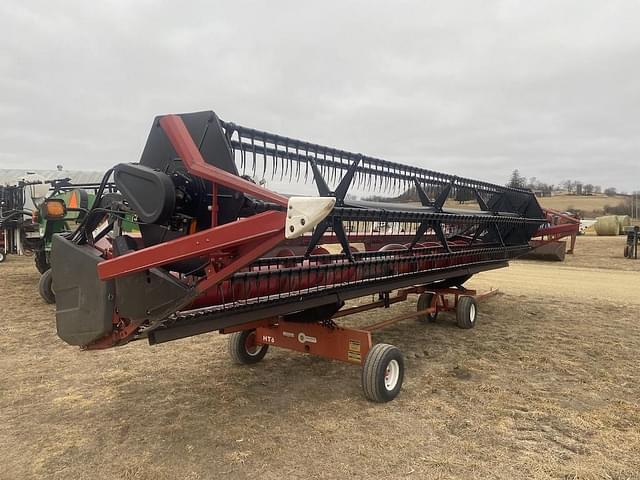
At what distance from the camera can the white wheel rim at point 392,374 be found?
410 cm

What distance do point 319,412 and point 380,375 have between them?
0.59 metres

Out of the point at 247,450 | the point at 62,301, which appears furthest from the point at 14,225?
the point at 247,450

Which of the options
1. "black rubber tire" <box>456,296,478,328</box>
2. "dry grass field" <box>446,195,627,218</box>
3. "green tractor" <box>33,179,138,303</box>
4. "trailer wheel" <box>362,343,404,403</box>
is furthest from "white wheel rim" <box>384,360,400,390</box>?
"dry grass field" <box>446,195,627,218</box>

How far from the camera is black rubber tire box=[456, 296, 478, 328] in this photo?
677 cm

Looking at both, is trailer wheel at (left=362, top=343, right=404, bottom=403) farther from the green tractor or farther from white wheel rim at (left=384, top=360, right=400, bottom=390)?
the green tractor

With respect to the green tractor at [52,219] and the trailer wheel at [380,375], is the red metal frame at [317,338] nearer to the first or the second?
the trailer wheel at [380,375]

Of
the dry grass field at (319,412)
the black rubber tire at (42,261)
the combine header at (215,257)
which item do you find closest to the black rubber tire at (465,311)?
the dry grass field at (319,412)

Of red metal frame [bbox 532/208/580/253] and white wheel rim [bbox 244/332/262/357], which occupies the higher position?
red metal frame [bbox 532/208/580/253]

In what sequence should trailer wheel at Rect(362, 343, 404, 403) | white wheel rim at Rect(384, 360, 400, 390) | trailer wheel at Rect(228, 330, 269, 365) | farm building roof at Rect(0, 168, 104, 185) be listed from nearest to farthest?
1. trailer wheel at Rect(362, 343, 404, 403)
2. white wheel rim at Rect(384, 360, 400, 390)
3. trailer wheel at Rect(228, 330, 269, 365)
4. farm building roof at Rect(0, 168, 104, 185)

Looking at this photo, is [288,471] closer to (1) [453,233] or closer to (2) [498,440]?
(2) [498,440]

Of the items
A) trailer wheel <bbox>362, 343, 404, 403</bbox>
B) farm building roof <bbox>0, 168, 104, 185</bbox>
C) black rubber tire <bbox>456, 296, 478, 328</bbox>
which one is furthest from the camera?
farm building roof <bbox>0, 168, 104, 185</bbox>

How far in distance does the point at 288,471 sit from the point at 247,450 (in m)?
0.38

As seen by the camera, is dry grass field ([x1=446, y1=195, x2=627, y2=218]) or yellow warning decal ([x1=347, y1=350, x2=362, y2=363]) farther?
dry grass field ([x1=446, y1=195, x2=627, y2=218])

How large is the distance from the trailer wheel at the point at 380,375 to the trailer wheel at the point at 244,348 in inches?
55.6
